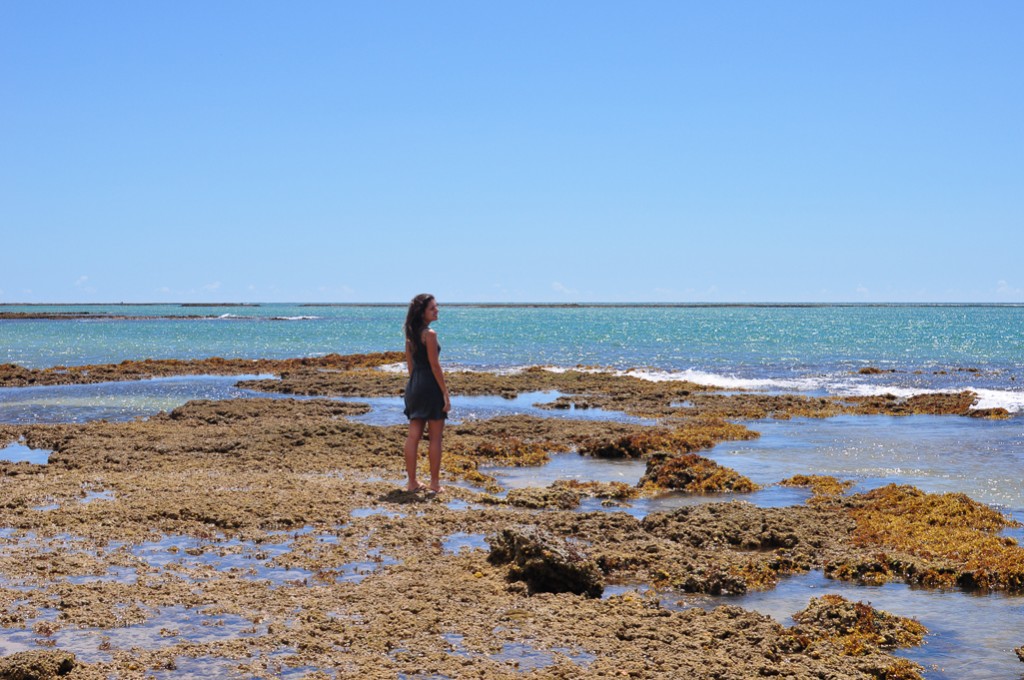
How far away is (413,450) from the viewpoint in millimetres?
10320

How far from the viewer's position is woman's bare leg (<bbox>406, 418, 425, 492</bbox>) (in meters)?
10.3

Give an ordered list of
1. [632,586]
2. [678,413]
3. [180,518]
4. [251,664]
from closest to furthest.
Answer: [251,664]
[632,586]
[180,518]
[678,413]

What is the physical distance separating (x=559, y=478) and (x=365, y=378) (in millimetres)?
18401

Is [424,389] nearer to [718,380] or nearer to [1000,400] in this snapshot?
[1000,400]

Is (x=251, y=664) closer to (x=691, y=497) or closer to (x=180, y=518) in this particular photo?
(x=180, y=518)

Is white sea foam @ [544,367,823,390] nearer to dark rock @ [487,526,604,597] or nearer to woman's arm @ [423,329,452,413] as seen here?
woman's arm @ [423,329,452,413]

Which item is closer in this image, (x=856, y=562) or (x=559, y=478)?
(x=856, y=562)

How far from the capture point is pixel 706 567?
7.34 meters

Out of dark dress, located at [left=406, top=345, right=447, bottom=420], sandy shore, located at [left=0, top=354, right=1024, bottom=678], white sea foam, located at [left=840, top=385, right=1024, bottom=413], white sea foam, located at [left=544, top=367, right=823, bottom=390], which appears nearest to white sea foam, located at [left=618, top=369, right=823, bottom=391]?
white sea foam, located at [left=544, top=367, right=823, bottom=390]

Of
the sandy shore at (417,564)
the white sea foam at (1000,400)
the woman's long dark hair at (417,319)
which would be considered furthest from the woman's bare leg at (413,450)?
the white sea foam at (1000,400)

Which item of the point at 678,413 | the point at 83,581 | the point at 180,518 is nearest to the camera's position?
the point at 83,581

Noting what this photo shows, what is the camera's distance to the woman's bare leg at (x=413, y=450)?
10.3 metres

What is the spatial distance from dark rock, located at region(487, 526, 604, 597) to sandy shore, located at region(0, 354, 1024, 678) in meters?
0.02

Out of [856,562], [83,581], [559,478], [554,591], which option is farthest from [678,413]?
[83,581]
